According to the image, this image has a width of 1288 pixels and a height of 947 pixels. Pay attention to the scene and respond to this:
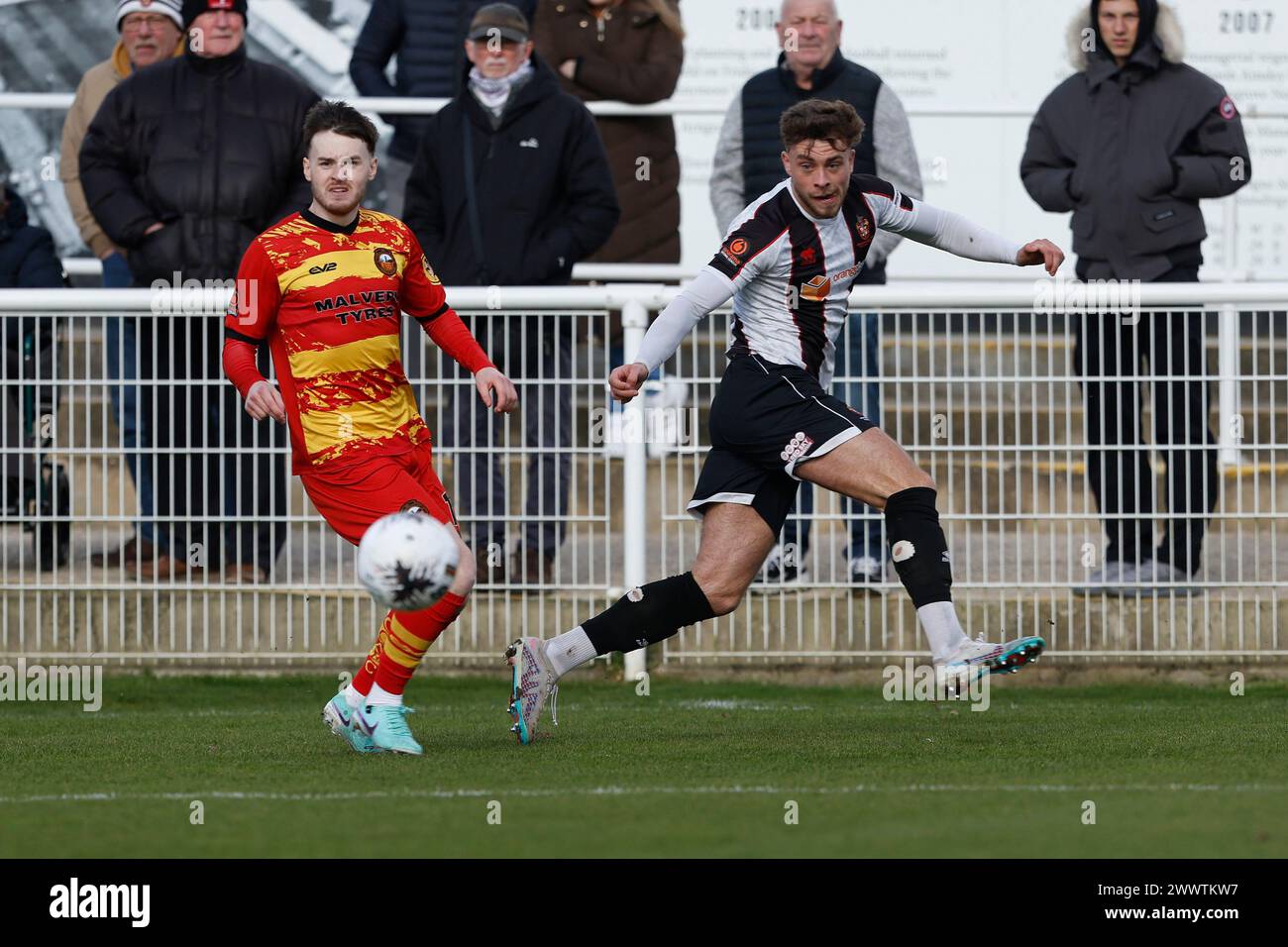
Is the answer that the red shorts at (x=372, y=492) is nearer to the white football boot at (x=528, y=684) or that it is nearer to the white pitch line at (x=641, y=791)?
the white football boot at (x=528, y=684)

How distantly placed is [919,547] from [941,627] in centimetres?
29

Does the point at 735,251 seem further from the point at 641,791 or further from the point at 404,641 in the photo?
the point at 641,791

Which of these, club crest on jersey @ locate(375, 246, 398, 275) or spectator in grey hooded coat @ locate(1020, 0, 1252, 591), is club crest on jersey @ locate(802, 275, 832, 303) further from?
spectator in grey hooded coat @ locate(1020, 0, 1252, 591)

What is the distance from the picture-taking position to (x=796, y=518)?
10102 millimetres

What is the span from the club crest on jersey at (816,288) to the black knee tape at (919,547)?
2.61 feet

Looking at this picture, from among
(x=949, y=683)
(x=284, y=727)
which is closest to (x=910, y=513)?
(x=949, y=683)

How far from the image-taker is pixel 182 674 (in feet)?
33.6

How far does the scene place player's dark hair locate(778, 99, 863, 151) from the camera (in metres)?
7.59

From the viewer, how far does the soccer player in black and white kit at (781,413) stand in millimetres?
7480

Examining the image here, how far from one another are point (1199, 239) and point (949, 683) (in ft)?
13.3

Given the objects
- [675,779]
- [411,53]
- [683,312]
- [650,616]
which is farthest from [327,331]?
[411,53]

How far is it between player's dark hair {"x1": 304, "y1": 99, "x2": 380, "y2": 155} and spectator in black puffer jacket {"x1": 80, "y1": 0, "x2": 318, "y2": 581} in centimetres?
273

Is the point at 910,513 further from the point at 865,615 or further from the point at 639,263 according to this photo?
the point at 639,263
